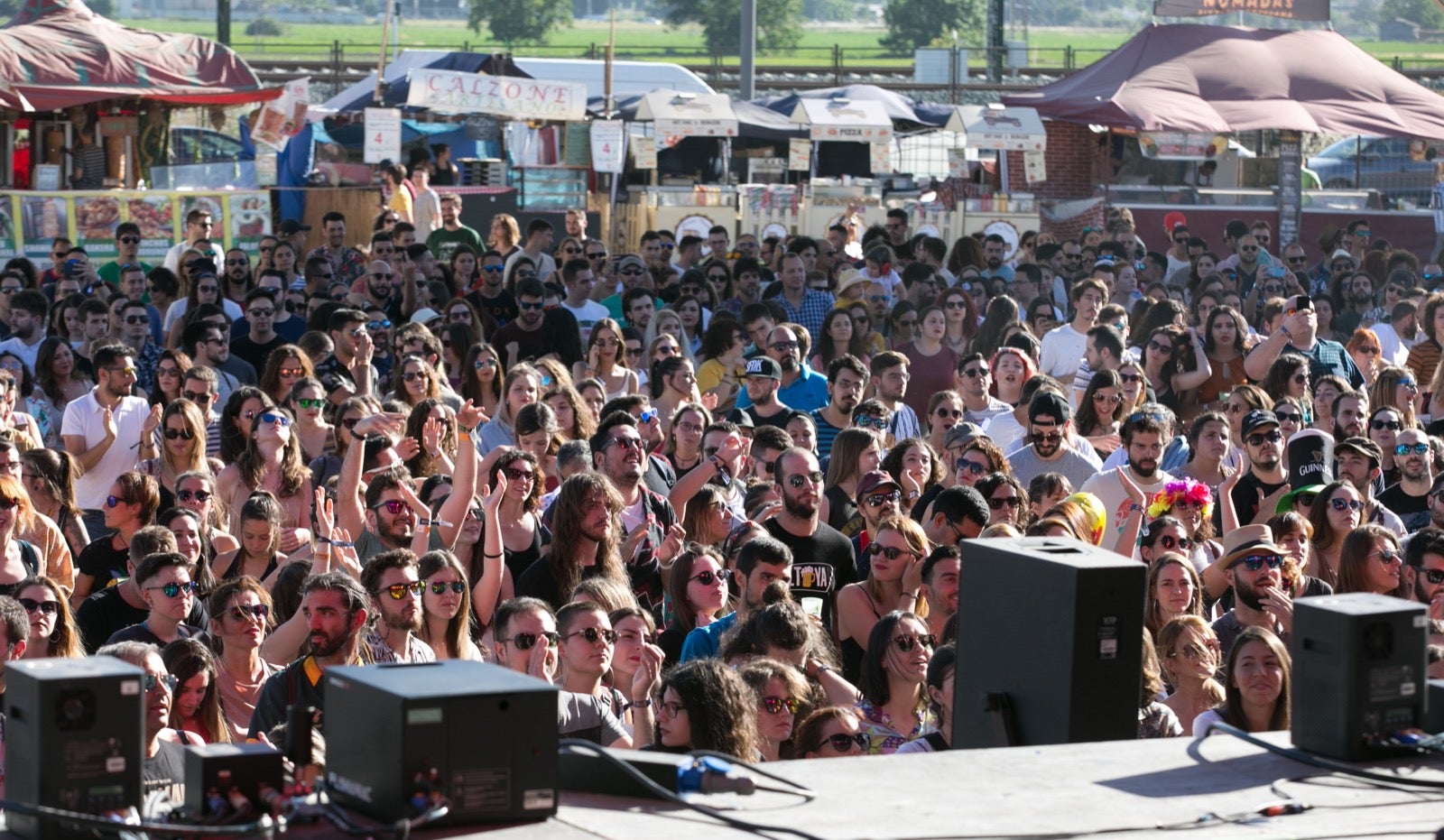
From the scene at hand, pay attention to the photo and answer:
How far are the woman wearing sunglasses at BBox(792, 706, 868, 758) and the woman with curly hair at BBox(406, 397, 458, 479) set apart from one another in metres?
3.58

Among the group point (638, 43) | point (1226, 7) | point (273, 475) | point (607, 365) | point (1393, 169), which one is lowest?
point (273, 475)

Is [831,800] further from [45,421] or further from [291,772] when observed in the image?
[45,421]

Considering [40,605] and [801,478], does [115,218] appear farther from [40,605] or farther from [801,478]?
[40,605]

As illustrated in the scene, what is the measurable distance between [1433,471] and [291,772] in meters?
A: 7.71

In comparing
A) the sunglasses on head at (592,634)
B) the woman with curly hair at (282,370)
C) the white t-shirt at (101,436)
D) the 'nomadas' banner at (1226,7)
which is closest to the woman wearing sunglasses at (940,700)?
the sunglasses on head at (592,634)

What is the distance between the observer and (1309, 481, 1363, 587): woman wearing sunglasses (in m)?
8.77

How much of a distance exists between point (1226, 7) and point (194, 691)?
22376 millimetres

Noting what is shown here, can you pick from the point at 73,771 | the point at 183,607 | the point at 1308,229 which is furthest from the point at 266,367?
the point at 1308,229

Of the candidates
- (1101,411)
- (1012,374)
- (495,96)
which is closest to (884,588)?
(1101,411)

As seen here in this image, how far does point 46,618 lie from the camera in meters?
6.50

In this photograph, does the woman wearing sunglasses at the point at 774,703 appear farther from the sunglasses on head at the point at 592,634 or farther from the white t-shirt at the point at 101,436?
the white t-shirt at the point at 101,436

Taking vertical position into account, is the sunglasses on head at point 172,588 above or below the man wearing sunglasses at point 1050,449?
below

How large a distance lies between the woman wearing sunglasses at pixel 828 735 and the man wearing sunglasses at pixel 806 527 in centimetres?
216

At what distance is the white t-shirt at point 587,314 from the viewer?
14344mm
